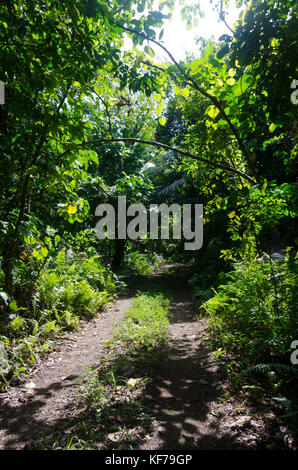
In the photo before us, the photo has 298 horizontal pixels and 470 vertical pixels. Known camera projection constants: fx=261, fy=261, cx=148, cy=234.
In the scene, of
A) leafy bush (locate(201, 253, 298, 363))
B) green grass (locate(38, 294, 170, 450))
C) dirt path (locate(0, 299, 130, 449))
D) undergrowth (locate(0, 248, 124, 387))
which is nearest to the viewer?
green grass (locate(38, 294, 170, 450))

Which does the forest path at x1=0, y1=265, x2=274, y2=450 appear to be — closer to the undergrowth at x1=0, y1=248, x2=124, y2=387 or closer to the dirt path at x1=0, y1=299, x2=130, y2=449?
the dirt path at x1=0, y1=299, x2=130, y2=449

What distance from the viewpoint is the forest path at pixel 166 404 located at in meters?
2.25

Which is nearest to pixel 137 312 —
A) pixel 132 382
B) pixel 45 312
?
pixel 45 312

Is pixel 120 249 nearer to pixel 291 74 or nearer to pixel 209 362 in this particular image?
pixel 209 362

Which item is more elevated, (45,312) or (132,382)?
(45,312)

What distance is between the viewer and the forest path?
2252 mm

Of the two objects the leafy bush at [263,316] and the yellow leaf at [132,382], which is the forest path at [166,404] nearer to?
the yellow leaf at [132,382]

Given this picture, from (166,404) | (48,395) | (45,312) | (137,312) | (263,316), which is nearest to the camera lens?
(166,404)

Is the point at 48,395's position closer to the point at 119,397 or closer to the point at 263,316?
the point at 119,397

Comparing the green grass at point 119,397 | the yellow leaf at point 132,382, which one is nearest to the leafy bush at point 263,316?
the green grass at point 119,397

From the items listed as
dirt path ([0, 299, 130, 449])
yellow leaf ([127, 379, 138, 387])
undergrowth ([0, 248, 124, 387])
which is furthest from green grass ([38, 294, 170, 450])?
undergrowth ([0, 248, 124, 387])

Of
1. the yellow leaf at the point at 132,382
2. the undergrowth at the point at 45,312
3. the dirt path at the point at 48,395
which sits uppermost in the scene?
the undergrowth at the point at 45,312

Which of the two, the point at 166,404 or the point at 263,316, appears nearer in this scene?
the point at 166,404

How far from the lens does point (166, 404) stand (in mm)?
2758
